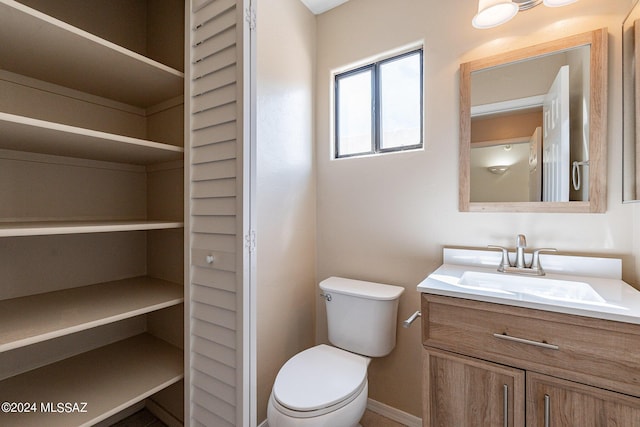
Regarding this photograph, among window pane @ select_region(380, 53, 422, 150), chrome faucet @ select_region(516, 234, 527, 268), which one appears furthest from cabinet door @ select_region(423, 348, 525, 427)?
window pane @ select_region(380, 53, 422, 150)

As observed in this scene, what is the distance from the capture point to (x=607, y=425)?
90 centimetres

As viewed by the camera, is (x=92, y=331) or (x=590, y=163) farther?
(x=92, y=331)

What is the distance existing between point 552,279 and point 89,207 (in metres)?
2.19

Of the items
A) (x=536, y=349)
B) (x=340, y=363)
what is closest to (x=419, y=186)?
(x=536, y=349)

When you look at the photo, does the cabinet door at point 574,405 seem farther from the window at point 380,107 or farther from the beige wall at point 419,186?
the window at point 380,107

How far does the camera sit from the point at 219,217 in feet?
3.77

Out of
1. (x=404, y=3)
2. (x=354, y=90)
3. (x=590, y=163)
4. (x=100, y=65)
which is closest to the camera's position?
(x=100, y=65)

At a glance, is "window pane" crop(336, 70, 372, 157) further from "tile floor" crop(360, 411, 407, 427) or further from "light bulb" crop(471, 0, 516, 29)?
"tile floor" crop(360, 411, 407, 427)

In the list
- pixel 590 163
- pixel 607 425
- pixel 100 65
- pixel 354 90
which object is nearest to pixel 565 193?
pixel 590 163

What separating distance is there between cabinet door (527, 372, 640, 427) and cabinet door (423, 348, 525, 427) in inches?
1.6

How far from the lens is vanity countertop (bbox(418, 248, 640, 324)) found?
91 cm

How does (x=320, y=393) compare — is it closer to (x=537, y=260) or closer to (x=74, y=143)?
(x=537, y=260)

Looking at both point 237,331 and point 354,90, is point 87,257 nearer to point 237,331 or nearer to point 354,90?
point 237,331

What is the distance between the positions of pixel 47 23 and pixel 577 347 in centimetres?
195
